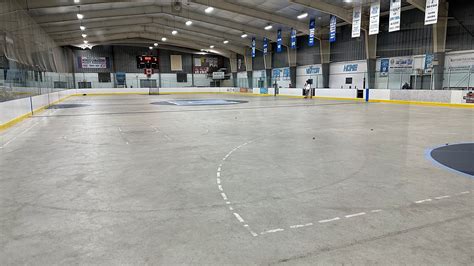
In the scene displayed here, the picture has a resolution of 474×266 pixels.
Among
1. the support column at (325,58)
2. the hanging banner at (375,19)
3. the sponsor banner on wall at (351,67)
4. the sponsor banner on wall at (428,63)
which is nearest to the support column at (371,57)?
the sponsor banner on wall at (351,67)

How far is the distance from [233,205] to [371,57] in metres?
28.5

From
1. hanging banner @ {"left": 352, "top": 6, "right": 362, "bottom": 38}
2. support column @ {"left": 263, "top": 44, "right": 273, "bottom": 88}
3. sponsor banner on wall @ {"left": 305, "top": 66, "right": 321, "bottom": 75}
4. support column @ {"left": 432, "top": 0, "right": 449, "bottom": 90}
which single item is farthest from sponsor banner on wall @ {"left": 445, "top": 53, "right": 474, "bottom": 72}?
support column @ {"left": 263, "top": 44, "right": 273, "bottom": 88}

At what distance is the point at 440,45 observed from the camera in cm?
2242

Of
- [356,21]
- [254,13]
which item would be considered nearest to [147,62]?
[254,13]

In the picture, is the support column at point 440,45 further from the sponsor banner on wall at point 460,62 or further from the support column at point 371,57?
the support column at point 371,57

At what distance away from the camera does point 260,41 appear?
44.7 meters

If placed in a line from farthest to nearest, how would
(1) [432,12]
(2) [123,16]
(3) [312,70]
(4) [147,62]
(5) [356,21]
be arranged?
1. (4) [147,62]
2. (3) [312,70]
3. (2) [123,16]
4. (5) [356,21]
5. (1) [432,12]

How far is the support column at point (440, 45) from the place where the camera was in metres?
22.0

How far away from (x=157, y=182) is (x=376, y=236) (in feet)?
10.7

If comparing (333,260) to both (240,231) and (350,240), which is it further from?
(240,231)

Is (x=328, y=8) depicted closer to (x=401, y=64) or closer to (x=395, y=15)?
(x=395, y=15)

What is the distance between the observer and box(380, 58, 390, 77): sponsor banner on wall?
28.0 m

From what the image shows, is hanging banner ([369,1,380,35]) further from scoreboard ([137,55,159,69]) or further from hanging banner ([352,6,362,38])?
scoreboard ([137,55,159,69])

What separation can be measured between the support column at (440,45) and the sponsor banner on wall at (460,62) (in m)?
0.73
